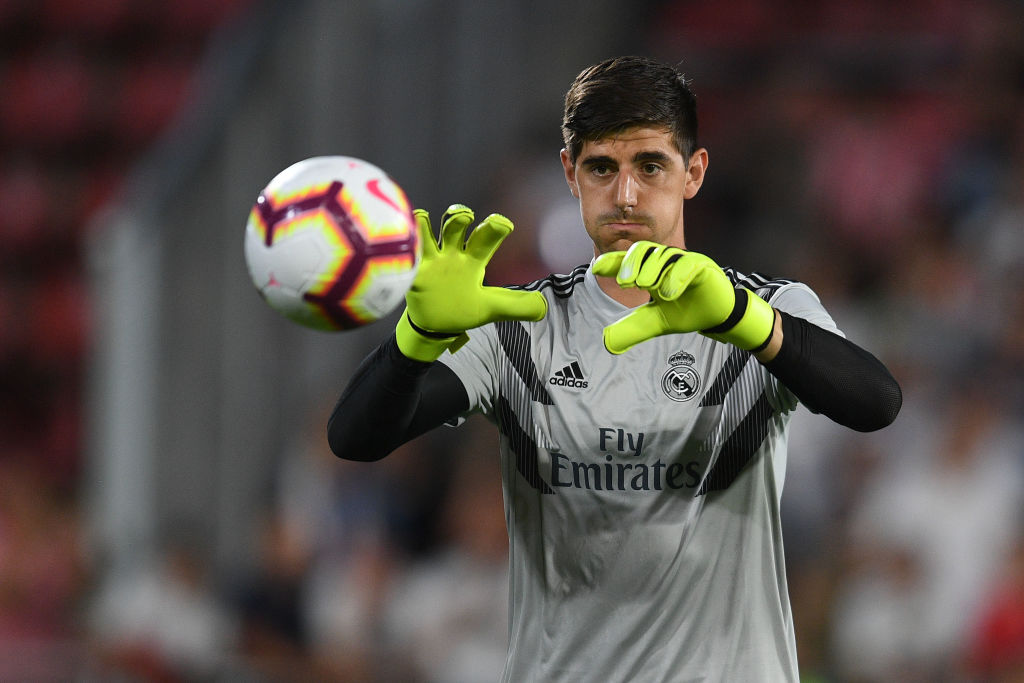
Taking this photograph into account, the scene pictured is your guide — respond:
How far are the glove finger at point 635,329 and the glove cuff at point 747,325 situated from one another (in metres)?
0.09

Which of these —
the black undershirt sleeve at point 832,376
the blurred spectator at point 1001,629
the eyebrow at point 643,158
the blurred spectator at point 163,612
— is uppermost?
the eyebrow at point 643,158

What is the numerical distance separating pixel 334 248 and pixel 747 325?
83 centimetres

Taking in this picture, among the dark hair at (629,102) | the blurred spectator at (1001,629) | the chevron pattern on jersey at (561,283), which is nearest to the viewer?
the dark hair at (629,102)

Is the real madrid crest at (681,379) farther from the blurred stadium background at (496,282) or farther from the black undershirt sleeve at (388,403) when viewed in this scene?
Answer: the blurred stadium background at (496,282)

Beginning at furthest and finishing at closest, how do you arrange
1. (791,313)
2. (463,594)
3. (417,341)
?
(463,594) → (791,313) → (417,341)

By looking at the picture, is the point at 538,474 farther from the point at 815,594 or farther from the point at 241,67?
the point at 241,67

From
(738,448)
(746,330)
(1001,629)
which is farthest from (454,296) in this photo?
Result: (1001,629)

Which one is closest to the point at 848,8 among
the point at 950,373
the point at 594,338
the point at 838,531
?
the point at 950,373

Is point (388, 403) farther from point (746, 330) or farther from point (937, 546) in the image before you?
point (937, 546)

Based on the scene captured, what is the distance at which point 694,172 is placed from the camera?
11.1 feet

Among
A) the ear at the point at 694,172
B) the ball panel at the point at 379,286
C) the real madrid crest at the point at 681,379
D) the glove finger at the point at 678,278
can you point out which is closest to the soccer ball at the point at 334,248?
the ball panel at the point at 379,286

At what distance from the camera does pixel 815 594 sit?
5.87 meters

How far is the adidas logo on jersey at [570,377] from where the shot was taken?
3.19 metres

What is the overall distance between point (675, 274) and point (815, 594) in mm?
3468
